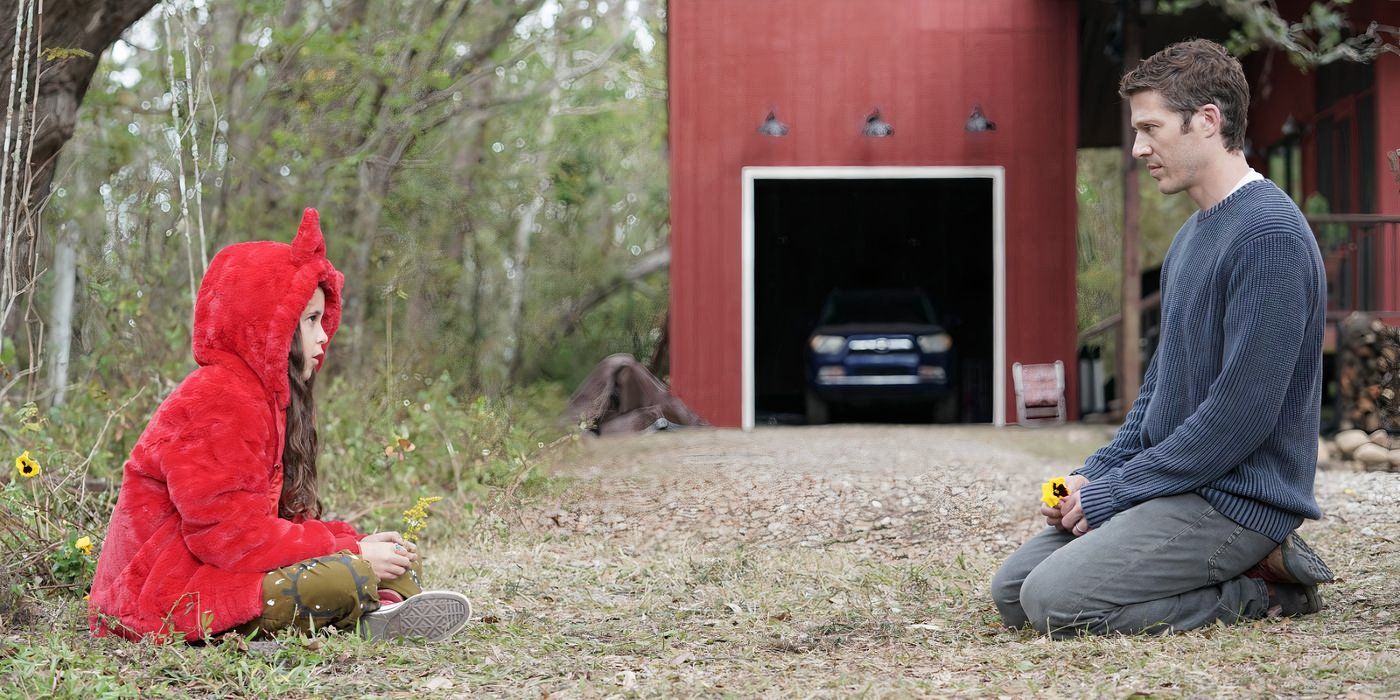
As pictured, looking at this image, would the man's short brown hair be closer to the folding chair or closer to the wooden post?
the wooden post

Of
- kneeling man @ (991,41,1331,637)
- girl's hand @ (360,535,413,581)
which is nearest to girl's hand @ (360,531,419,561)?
girl's hand @ (360,535,413,581)

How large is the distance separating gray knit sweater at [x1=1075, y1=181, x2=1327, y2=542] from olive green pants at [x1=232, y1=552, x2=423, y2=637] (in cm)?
202

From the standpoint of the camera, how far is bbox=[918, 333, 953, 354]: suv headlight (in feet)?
45.3

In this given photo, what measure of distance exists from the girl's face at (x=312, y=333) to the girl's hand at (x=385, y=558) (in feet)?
1.70

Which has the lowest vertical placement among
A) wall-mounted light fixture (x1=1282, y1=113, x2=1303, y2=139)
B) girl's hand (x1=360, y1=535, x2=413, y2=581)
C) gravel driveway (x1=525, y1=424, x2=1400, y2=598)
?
gravel driveway (x1=525, y1=424, x2=1400, y2=598)

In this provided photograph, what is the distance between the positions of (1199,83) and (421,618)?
2.56 m

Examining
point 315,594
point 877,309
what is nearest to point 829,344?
point 877,309

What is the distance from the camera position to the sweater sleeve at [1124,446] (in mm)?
4172

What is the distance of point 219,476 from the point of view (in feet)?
12.0

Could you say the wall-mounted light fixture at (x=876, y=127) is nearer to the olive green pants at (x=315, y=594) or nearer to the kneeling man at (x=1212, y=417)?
the kneeling man at (x=1212, y=417)

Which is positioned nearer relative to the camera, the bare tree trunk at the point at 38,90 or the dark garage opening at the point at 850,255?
the bare tree trunk at the point at 38,90

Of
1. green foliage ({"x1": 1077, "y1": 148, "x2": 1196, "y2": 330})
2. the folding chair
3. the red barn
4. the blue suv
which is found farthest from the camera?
green foliage ({"x1": 1077, "y1": 148, "x2": 1196, "y2": 330})

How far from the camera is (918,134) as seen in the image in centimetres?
1345

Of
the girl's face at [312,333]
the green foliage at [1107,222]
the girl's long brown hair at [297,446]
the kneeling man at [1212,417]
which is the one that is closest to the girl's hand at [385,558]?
the girl's long brown hair at [297,446]
